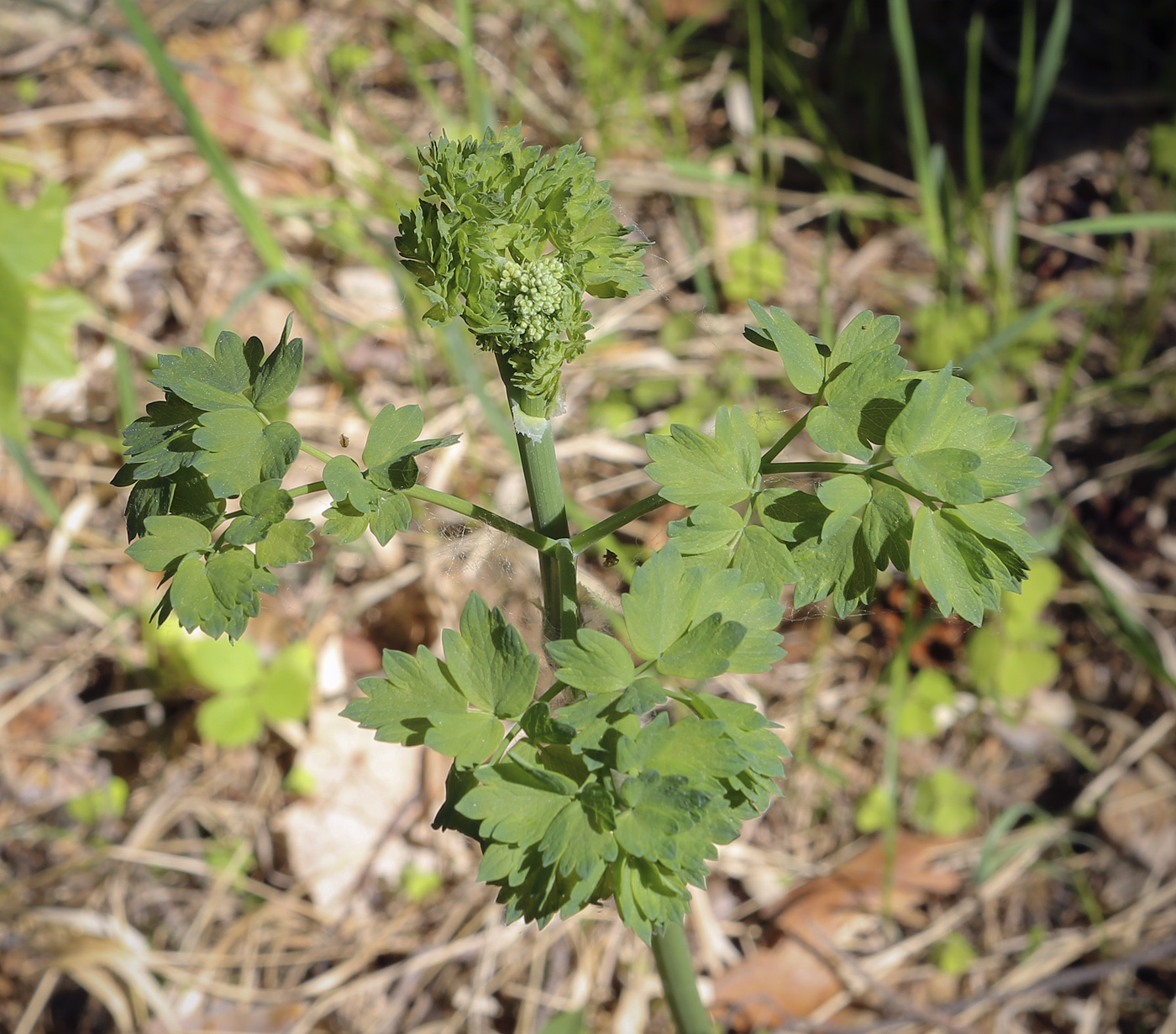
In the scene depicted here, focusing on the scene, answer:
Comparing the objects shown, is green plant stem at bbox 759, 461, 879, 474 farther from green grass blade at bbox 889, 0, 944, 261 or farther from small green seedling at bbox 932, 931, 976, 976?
green grass blade at bbox 889, 0, 944, 261

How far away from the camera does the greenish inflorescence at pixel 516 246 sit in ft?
2.59

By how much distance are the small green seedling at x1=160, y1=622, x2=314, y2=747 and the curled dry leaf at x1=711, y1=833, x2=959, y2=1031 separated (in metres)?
1.23

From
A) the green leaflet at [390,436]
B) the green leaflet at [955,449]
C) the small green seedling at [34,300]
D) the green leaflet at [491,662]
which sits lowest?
the small green seedling at [34,300]

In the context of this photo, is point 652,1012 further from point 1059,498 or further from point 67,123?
point 67,123

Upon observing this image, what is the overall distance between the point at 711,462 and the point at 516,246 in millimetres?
276

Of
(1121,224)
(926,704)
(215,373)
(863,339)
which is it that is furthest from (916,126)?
(215,373)

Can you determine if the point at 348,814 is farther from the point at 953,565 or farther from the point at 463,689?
the point at 953,565

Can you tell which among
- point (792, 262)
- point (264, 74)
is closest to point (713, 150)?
point (792, 262)

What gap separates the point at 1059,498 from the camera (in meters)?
2.53

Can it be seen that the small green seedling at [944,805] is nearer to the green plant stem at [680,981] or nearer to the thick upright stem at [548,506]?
the green plant stem at [680,981]

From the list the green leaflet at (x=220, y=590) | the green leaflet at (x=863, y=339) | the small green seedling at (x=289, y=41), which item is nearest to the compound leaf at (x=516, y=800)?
the green leaflet at (x=220, y=590)

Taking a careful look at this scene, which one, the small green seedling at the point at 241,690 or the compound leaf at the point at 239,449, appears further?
the small green seedling at the point at 241,690

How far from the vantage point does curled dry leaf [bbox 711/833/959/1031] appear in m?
2.10

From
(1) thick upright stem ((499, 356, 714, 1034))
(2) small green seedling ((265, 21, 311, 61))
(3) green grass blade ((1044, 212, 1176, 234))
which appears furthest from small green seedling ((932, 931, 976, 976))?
(2) small green seedling ((265, 21, 311, 61))
